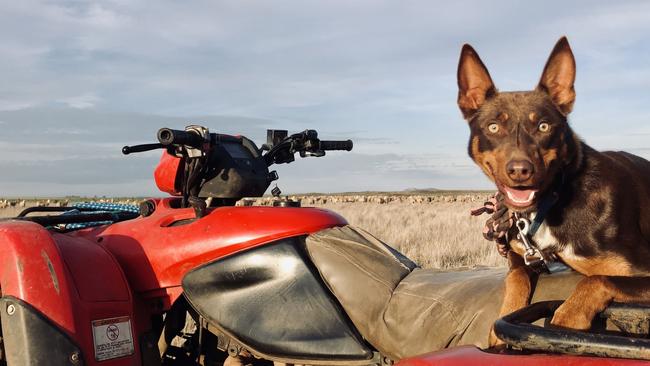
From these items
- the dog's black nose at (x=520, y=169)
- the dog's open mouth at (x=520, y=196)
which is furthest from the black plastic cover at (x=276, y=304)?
the dog's black nose at (x=520, y=169)

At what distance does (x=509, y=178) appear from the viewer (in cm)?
216

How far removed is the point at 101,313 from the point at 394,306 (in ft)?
3.91

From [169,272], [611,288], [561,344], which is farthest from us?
[169,272]

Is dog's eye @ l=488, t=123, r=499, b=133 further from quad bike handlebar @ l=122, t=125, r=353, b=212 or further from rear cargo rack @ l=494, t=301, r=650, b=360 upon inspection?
quad bike handlebar @ l=122, t=125, r=353, b=212

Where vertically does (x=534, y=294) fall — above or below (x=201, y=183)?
below

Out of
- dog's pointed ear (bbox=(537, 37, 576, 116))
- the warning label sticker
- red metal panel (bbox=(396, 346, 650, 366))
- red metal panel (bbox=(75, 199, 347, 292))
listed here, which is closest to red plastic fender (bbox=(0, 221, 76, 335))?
the warning label sticker

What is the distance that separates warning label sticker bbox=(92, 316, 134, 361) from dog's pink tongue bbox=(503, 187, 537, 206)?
1.67 meters

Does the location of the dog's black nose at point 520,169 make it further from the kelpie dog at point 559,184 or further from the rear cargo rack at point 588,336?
the rear cargo rack at point 588,336

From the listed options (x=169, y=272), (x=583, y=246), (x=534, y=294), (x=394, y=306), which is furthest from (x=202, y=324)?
(x=583, y=246)

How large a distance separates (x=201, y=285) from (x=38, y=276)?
0.64 metres

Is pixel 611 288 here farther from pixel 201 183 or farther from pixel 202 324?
pixel 201 183

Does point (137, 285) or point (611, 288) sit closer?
point (611, 288)

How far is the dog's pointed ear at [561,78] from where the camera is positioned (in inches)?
95.6

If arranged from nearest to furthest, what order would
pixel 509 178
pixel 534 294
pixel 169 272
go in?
pixel 509 178, pixel 534 294, pixel 169 272
